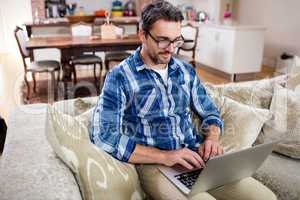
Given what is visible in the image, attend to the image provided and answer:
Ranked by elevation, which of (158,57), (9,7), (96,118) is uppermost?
(9,7)

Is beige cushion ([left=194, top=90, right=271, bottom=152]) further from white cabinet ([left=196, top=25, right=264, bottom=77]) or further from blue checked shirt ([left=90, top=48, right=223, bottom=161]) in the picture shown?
white cabinet ([left=196, top=25, right=264, bottom=77])

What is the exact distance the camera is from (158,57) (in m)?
1.36

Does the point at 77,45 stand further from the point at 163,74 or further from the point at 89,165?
the point at 89,165

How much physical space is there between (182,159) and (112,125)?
32 centimetres

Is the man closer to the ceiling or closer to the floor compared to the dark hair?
closer to the floor

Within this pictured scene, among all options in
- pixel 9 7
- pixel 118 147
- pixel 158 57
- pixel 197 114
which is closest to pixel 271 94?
pixel 197 114

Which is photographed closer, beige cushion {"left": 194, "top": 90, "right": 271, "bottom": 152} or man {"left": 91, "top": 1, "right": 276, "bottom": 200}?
man {"left": 91, "top": 1, "right": 276, "bottom": 200}

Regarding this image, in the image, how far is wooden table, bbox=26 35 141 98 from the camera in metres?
3.75

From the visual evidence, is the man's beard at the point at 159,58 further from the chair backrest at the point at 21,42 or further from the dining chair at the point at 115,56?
the dining chair at the point at 115,56

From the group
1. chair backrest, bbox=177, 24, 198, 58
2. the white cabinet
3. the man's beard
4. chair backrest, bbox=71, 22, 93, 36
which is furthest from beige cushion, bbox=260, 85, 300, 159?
chair backrest, bbox=71, 22, 93, 36

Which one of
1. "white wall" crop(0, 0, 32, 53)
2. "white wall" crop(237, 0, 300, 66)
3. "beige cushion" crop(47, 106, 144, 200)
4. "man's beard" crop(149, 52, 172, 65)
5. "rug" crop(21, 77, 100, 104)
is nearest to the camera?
"beige cushion" crop(47, 106, 144, 200)

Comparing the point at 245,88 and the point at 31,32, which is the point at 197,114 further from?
the point at 31,32

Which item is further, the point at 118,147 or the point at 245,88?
the point at 245,88

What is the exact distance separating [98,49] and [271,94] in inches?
Result: 98.9
